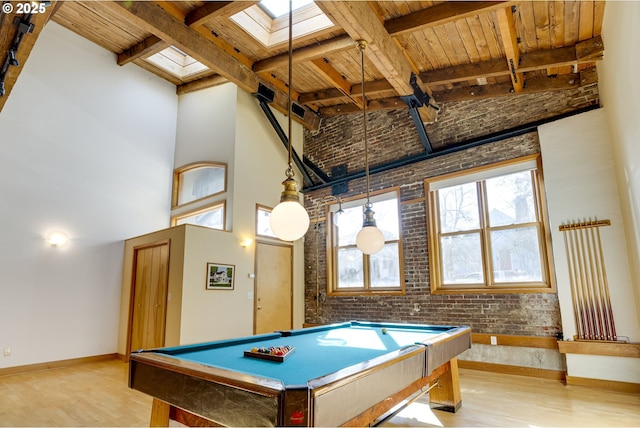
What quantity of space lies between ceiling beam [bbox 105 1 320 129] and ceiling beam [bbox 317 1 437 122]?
2230 mm

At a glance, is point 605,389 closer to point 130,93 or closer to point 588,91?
point 588,91

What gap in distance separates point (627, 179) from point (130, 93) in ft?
25.1

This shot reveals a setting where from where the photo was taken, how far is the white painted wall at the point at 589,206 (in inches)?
157

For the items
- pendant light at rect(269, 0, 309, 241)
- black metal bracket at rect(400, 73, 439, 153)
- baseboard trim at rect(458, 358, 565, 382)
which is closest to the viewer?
pendant light at rect(269, 0, 309, 241)

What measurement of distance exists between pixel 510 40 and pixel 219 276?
5.04 metres

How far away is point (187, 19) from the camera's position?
4.64 m

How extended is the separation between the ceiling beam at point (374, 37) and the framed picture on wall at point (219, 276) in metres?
3.77

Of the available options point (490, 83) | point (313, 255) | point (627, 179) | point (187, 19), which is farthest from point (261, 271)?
point (627, 179)

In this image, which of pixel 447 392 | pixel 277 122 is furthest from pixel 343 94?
pixel 447 392

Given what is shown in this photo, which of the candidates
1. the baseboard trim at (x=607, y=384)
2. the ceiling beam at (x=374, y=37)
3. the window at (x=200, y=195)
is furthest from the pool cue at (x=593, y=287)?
the window at (x=200, y=195)

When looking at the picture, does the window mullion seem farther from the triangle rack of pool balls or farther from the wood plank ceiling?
the triangle rack of pool balls

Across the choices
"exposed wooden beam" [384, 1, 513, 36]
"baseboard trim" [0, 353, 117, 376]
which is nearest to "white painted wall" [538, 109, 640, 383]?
"exposed wooden beam" [384, 1, 513, 36]

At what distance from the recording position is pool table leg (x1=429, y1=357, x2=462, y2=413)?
3389 mm

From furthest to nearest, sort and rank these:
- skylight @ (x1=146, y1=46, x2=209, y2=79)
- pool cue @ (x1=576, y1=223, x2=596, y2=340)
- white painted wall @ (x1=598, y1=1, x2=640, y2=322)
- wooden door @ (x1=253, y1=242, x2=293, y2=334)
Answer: skylight @ (x1=146, y1=46, x2=209, y2=79)
wooden door @ (x1=253, y1=242, x2=293, y2=334)
pool cue @ (x1=576, y1=223, x2=596, y2=340)
white painted wall @ (x1=598, y1=1, x2=640, y2=322)
